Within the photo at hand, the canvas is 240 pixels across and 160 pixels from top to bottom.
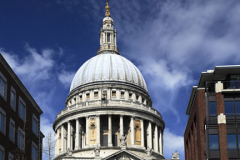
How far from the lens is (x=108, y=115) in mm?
108562

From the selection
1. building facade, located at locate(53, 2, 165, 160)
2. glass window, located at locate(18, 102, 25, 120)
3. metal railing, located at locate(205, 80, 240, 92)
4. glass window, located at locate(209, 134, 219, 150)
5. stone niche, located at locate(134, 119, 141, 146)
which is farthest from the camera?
stone niche, located at locate(134, 119, 141, 146)

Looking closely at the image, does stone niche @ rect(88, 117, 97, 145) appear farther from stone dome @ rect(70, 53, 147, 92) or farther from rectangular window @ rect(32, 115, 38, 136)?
rectangular window @ rect(32, 115, 38, 136)

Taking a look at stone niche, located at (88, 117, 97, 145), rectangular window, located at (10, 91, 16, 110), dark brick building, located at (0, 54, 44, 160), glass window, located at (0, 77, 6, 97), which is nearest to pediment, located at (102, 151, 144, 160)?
stone niche, located at (88, 117, 97, 145)

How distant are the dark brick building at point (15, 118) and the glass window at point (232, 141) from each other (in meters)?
18.5

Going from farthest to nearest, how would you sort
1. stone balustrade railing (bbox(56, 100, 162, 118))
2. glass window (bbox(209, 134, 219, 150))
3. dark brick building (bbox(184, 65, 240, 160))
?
stone balustrade railing (bbox(56, 100, 162, 118)) → glass window (bbox(209, 134, 219, 150)) → dark brick building (bbox(184, 65, 240, 160))

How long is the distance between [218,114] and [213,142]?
9.12 ft

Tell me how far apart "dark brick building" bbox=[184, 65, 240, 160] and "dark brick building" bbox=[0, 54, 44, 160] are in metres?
16.8

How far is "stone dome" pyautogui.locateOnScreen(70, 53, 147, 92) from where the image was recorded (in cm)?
11688

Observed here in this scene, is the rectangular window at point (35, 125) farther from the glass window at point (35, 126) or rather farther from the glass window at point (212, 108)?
the glass window at point (212, 108)

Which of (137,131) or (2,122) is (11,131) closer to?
(2,122)

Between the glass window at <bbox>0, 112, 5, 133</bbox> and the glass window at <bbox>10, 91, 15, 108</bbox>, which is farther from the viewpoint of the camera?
the glass window at <bbox>10, 91, 15, 108</bbox>

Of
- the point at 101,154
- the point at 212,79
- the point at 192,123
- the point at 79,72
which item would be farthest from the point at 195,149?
the point at 79,72

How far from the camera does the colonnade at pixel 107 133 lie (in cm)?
10706

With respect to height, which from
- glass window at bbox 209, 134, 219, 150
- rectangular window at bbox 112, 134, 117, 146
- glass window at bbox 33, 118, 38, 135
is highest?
rectangular window at bbox 112, 134, 117, 146
